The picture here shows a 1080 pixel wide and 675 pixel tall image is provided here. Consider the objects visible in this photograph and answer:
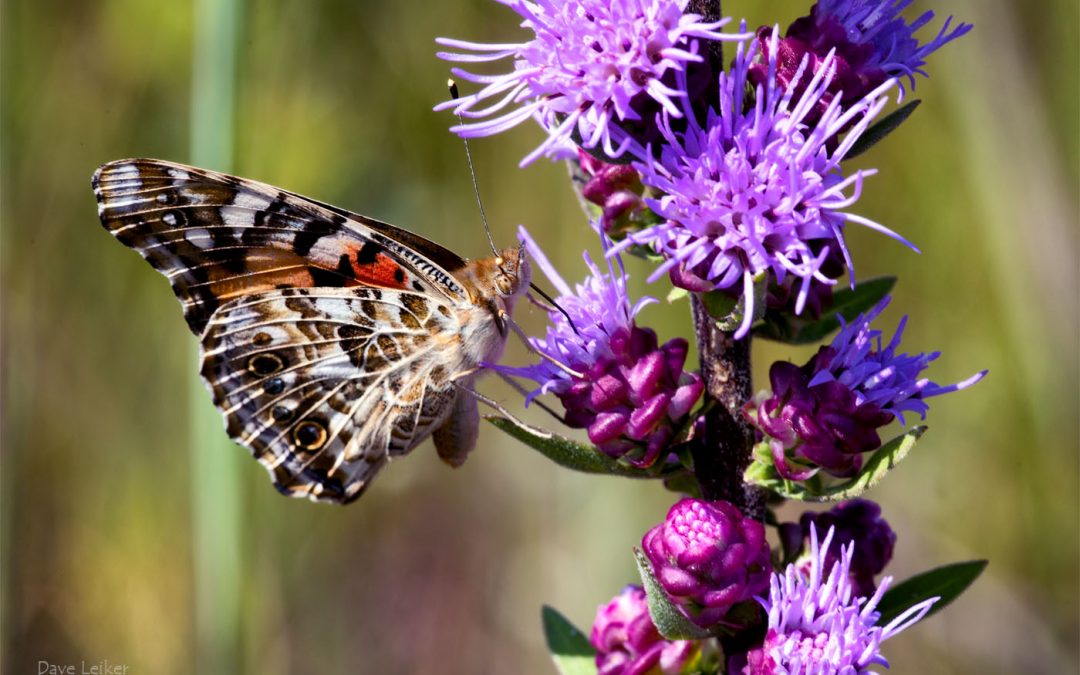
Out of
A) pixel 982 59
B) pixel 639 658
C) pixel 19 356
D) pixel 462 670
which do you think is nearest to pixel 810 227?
pixel 639 658

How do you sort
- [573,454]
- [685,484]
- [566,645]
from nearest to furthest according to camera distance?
[573,454] → [685,484] → [566,645]

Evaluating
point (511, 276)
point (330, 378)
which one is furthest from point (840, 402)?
point (330, 378)

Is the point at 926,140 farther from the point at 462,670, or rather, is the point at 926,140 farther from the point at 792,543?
the point at 462,670

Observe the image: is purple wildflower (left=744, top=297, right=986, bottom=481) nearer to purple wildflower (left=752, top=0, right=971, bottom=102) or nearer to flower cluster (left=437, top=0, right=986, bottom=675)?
flower cluster (left=437, top=0, right=986, bottom=675)

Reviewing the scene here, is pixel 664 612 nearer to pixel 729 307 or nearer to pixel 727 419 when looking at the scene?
pixel 727 419

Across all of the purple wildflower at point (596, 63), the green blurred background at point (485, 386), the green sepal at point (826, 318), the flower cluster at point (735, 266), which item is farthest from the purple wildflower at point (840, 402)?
the green blurred background at point (485, 386)

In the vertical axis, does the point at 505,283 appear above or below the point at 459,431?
above

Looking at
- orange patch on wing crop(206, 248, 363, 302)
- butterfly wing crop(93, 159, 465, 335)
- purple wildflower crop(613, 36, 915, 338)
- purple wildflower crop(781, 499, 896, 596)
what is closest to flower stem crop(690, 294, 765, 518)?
purple wildflower crop(781, 499, 896, 596)
